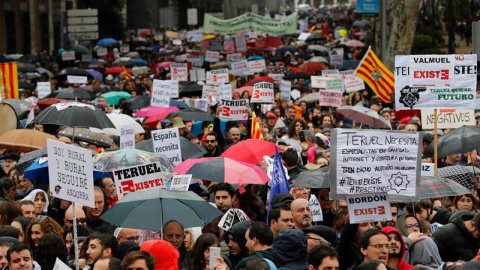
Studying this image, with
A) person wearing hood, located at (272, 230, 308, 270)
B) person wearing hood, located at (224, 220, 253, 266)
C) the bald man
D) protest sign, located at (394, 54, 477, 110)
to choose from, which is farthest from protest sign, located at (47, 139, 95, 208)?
protest sign, located at (394, 54, 477, 110)

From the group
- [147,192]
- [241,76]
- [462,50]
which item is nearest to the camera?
[147,192]

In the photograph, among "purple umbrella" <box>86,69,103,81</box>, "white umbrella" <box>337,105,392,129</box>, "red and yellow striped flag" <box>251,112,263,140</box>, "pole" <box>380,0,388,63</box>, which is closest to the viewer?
"red and yellow striped flag" <box>251,112,263,140</box>

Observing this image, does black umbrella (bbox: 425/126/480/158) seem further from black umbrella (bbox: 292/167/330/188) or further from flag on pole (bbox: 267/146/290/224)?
flag on pole (bbox: 267/146/290/224)

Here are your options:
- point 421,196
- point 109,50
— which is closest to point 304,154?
point 421,196

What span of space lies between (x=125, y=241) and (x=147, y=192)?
649 mm

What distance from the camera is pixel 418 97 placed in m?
14.0

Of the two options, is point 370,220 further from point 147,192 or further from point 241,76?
point 241,76

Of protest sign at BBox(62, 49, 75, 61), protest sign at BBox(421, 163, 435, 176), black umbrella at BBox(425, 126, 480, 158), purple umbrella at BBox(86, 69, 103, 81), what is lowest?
protest sign at BBox(62, 49, 75, 61)

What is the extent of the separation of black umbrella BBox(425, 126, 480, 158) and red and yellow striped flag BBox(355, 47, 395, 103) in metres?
8.00

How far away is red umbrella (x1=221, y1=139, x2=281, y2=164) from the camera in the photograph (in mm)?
14633

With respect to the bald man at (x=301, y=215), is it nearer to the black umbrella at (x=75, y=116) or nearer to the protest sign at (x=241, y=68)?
the black umbrella at (x=75, y=116)

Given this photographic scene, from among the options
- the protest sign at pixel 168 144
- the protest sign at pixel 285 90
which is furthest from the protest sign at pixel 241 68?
the protest sign at pixel 168 144

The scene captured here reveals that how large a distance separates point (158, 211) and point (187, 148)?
5.50 metres

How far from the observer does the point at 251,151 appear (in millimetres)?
14734
